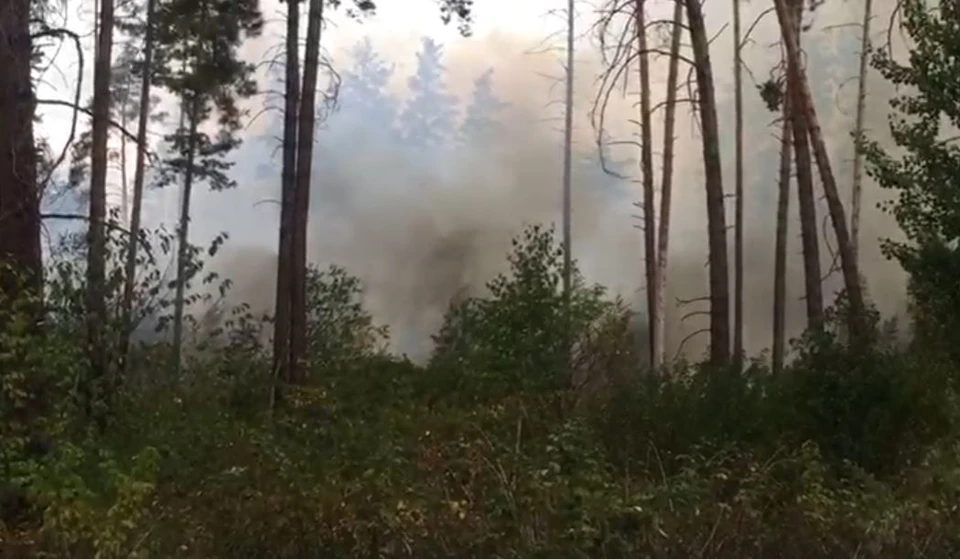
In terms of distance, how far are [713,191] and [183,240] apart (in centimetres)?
938

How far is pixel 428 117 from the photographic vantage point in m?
20.8

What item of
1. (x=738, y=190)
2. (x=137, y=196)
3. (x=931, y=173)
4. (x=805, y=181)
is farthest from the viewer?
(x=137, y=196)

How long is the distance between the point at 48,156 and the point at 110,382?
2.34 m

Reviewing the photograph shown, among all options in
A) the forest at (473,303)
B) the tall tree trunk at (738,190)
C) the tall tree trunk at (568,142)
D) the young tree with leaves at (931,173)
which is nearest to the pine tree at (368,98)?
the forest at (473,303)

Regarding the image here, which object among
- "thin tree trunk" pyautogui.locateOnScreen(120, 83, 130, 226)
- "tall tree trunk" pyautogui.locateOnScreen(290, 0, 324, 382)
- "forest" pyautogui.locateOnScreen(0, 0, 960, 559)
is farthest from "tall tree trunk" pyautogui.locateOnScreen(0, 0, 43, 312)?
"thin tree trunk" pyautogui.locateOnScreen(120, 83, 130, 226)

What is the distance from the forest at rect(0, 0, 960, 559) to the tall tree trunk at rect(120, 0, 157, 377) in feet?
0.41

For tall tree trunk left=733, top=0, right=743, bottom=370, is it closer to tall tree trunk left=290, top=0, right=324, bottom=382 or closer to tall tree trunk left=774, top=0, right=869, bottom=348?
tall tree trunk left=774, top=0, right=869, bottom=348

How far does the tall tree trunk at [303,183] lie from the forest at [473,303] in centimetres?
6

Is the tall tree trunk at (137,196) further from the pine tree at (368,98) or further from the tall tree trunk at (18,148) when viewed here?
the pine tree at (368,98)

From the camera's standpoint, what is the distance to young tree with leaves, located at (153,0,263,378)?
18359 mm

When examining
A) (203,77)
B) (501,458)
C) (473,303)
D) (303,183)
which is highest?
(203,77)

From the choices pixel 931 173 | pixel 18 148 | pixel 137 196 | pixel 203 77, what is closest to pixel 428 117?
pixel 203 77

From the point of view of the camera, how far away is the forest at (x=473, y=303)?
7004 millimetres

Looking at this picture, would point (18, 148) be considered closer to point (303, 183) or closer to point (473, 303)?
point (303, 183)
